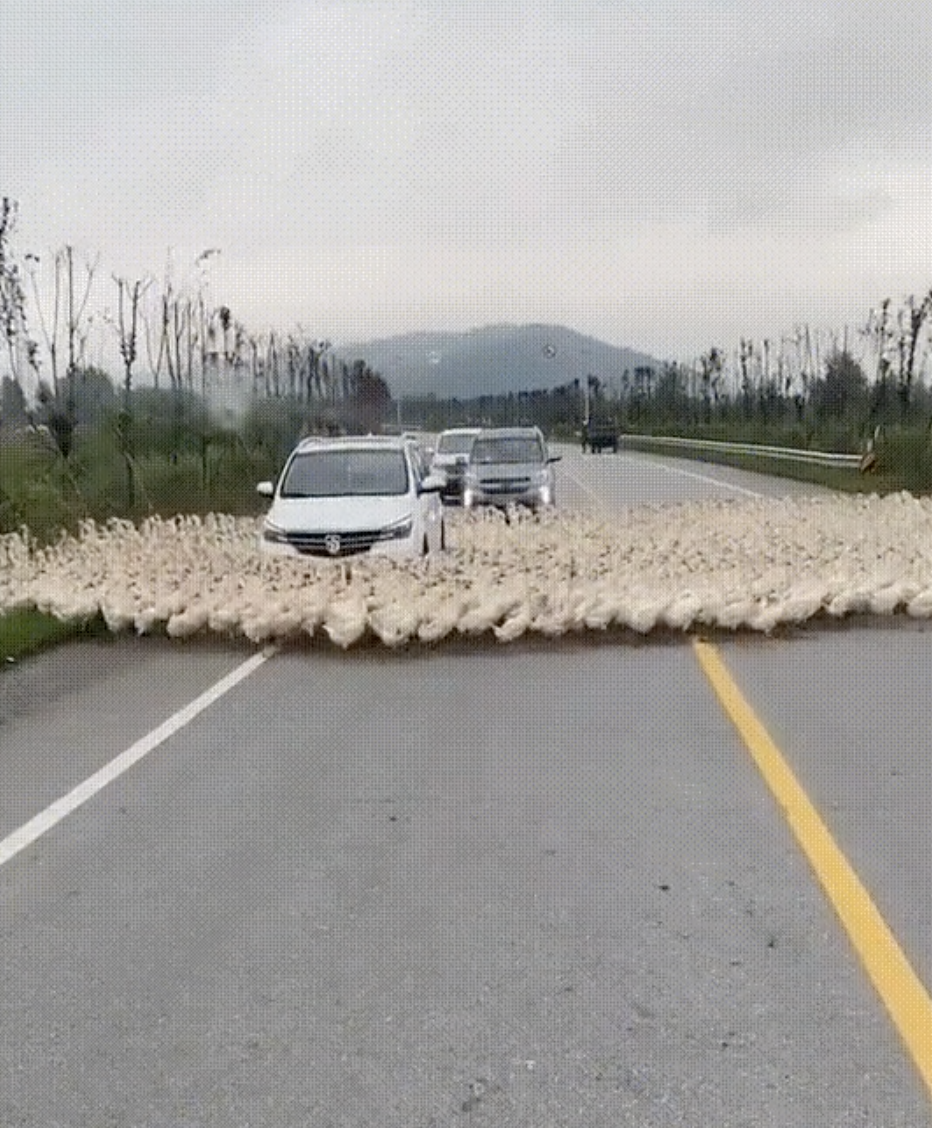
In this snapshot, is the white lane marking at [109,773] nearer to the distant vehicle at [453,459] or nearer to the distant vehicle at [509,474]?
the distant vehicle at [509,474]

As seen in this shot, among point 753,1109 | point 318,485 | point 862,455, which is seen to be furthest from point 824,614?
point 862,455

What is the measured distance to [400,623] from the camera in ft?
33.6

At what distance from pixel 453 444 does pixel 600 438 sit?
99.8 feet

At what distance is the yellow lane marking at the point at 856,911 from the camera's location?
12.4 ft

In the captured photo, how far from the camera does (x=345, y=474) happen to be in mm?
14625

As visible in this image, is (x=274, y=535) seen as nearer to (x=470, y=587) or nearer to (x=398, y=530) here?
(x=398, y=530)

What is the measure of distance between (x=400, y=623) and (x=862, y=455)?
75.3 feet

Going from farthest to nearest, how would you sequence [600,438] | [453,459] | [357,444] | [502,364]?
[502,364] → [600,438] → [453,459] → [357,444]

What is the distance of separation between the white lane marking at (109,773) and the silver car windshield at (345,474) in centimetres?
483

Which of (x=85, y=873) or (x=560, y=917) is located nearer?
(x=560, y=917)

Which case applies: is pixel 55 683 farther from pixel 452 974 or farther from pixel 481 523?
pixel 481 523

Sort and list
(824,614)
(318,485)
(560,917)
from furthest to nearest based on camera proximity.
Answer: (318,485)
(824,614)
(560,917)

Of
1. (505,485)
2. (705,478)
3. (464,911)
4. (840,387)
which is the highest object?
(840,387)

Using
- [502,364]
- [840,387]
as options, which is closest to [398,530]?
[840,387]
